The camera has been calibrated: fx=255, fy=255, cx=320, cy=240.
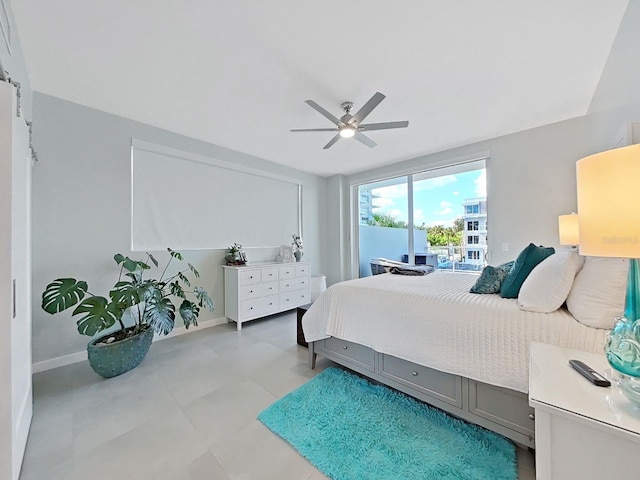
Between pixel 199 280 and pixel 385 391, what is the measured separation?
8.71ft

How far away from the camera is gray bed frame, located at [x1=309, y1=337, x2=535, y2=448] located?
4.52 feet

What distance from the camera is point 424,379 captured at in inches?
68.8

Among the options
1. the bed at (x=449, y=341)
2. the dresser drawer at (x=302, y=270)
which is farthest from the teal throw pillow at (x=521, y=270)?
the dresser drawer at (x=302, y=270)

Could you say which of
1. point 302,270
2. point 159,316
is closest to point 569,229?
point 302,270

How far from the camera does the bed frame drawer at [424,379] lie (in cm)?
161

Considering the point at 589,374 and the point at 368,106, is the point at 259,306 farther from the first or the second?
the point at 589,374

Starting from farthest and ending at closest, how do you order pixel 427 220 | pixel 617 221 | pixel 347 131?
1. pixel 427 220
2. pixel 347 131
3. pixel 617 221

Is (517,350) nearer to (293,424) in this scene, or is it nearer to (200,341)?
(293,424)

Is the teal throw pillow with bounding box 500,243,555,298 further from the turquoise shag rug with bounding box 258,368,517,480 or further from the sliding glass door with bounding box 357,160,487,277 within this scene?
the sliding glass door with bounding box 357,160,487,277

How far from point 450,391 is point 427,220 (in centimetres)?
309

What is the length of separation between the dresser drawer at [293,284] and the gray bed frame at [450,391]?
1841 mm

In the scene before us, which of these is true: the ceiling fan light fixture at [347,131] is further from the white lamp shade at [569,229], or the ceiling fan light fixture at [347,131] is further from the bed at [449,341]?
the white lamp shade at [569,229]

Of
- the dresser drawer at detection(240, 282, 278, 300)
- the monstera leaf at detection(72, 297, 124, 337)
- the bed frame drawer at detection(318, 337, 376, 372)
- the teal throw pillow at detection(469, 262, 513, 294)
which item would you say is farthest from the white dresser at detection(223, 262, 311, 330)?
the teal throw pillow at detection(469, 262, 513, 294)

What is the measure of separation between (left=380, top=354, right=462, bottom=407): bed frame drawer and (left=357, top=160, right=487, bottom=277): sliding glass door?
2.60m
